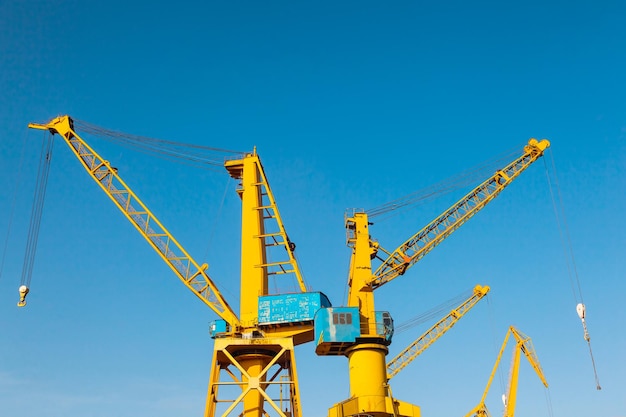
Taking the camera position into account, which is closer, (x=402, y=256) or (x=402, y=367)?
(x=402, y=256)

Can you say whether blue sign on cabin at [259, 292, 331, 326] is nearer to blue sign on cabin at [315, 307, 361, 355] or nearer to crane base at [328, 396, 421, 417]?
blue sign on cabin at [315, 307, 361, 355]

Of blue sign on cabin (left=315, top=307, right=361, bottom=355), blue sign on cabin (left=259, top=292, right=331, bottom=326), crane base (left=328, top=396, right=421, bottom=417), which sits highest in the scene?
blue sign on cabin (left=259, top=292, right=331, bottom=326)

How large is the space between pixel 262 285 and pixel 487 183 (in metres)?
25.3

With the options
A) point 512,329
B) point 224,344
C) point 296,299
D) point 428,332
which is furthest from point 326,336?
point 512,329

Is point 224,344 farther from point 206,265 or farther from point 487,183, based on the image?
point 487,183

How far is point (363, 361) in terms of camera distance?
50969mm

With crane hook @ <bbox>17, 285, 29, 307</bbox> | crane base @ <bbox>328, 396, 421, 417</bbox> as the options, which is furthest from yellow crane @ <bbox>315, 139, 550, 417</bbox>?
crane hook @ <bbox>17, 285, 29, 307</bbox>

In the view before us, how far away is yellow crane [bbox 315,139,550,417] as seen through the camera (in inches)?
1959

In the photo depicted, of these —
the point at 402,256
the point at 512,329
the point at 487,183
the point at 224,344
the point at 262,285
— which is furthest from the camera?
the point at 512,329

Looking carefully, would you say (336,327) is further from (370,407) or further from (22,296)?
(22,296)

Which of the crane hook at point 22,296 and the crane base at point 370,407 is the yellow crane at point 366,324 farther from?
the crane hook at point 22,296

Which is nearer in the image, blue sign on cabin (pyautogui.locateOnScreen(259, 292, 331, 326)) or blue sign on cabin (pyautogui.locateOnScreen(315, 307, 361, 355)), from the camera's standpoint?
blue sign on cabin (pyautogui.locateOnScreen(315, 307, 361, 355))

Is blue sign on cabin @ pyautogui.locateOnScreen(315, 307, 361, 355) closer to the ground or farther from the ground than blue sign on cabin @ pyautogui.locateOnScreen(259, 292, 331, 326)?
closer to the ground

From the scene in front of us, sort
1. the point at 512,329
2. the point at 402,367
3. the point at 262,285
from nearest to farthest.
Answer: the point at 262,285
the point at 402,367
the point at 512,329
